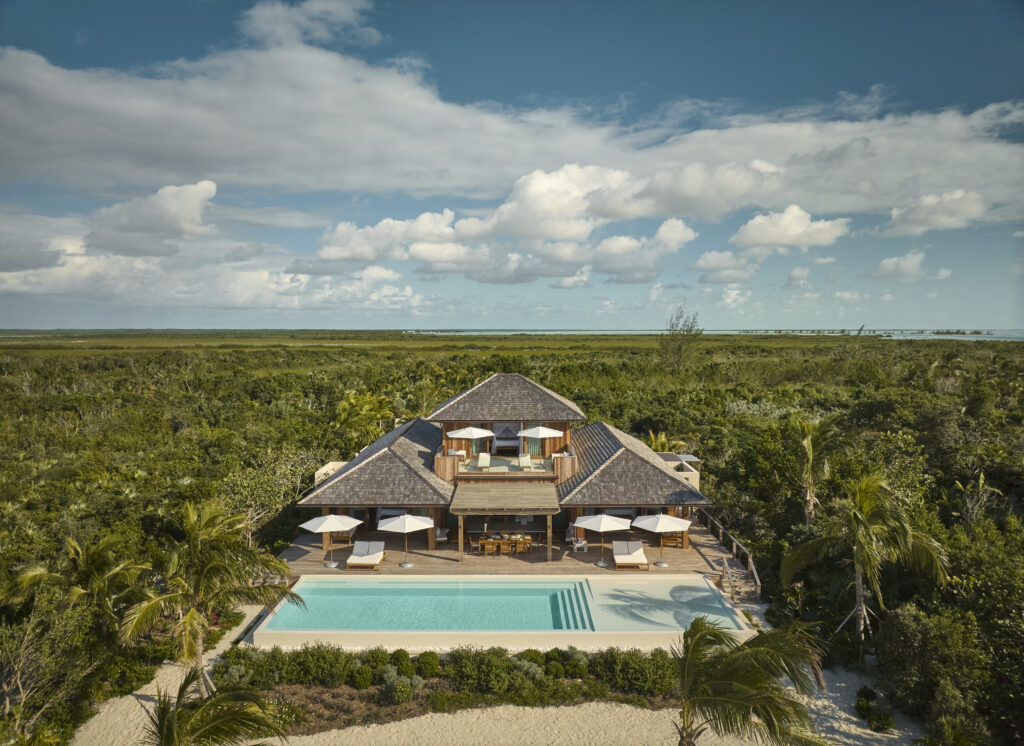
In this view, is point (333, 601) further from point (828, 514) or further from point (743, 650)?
point (828, 514)

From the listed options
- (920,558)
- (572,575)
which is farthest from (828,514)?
(572,575)

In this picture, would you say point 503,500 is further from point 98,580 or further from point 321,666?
point 98,580

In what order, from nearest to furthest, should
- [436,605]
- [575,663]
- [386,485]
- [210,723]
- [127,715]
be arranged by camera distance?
[210,723] → [127,715] → [575,663] → [436,605] → [386,485]

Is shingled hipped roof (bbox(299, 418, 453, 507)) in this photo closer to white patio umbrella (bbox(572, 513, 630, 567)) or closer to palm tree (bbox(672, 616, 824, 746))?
white patio umbrella (bbox(572, 513, 630, 567))

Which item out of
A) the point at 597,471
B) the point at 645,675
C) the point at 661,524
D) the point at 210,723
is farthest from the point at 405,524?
the point at 210,723

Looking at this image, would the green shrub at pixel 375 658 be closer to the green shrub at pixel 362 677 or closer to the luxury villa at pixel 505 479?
the green shrub at pixel 362 677

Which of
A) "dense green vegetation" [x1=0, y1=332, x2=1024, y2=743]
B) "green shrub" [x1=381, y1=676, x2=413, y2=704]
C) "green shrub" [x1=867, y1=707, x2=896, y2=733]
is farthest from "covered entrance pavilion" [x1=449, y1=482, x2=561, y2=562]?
"green shrub" [x1=867, y1=707, x2=896, y2=733]

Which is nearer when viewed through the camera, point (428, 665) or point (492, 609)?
point (428, 665)
